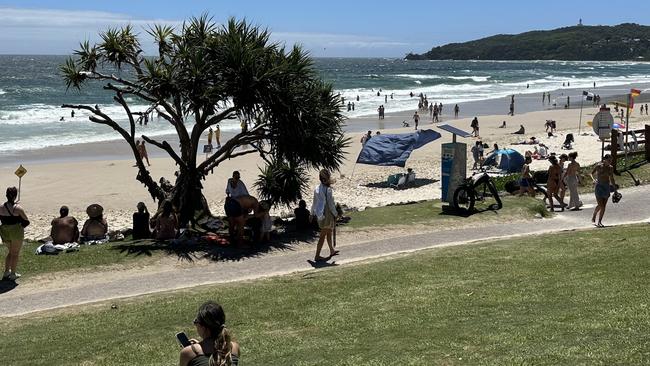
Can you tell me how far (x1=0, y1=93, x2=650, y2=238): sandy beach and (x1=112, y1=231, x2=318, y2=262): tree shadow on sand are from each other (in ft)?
14.7

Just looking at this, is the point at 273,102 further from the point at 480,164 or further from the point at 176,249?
the point at 480,164

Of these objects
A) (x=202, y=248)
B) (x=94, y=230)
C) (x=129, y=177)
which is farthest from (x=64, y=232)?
(x=129, y=177)

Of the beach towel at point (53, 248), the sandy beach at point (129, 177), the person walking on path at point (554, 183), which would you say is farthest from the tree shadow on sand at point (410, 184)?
the beach towel at point (53, 248)

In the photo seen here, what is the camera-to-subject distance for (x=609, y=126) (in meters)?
19.6

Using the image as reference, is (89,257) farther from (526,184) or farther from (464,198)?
(526,184)

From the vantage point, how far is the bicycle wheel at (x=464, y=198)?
15.9 metres

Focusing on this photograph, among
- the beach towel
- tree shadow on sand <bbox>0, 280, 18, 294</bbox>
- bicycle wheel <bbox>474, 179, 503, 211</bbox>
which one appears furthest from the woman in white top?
bicycle wheel <bbox>474, 179, 503, 211</bbox>

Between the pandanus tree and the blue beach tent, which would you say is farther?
the blue beach tent

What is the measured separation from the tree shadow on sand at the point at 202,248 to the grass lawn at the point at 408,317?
199 centimetres

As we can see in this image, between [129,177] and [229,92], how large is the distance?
1416cm

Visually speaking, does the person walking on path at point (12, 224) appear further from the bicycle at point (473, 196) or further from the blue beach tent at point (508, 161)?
the blue beach tent at point (508, 161)

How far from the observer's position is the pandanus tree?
1398 centimetres

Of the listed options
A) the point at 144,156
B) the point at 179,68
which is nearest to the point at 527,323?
the point at 179,68

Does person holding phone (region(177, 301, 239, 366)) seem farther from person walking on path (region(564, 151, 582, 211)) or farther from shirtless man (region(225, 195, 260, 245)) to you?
person walking on path (region(564, 151, 582, 211))
